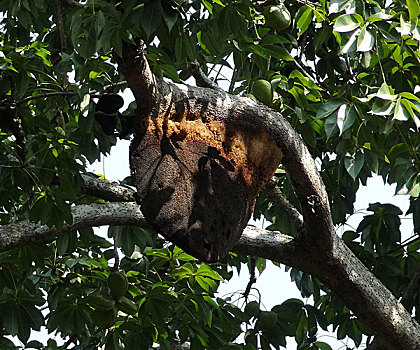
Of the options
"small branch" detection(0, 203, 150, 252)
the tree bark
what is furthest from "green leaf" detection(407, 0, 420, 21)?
"small branch" detection(0, 203, 150, 252)

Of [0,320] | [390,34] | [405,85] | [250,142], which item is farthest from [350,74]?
[0,320]

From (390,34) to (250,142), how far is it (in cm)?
62

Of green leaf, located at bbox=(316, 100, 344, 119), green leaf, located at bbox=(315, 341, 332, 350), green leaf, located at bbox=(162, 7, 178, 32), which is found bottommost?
green leaf, located at bbox=(162, 7, 178, 32)

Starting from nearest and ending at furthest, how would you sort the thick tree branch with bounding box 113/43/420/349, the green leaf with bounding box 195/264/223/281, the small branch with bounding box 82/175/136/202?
the thick tree branch with bounding box 113/43/420/349
the small branch with bounding box 82/175/136/202
the green leaf with bounding box 195/264/223/281

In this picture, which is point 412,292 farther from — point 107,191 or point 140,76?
point 140,76

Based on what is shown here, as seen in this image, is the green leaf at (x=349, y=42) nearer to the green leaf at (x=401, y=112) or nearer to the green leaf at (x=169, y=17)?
the green leaf at (x=401, y=112)

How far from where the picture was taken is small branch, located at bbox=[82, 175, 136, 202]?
351cm

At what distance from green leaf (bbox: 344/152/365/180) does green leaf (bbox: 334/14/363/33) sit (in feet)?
2.19

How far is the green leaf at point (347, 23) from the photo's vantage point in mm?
2762

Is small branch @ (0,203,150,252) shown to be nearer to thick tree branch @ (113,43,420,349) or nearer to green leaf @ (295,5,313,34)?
thick tree branch @ (113,43,420,349)

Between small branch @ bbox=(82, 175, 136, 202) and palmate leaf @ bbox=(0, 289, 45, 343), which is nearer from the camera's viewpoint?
small branch @ bbox=(82, 175, 136, 202)

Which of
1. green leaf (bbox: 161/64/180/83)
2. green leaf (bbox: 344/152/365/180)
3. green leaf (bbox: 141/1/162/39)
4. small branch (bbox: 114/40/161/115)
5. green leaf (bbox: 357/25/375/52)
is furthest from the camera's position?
green leaf (bbox: 344/152/365/180)

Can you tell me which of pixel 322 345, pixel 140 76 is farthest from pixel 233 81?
A: pixel 322 345

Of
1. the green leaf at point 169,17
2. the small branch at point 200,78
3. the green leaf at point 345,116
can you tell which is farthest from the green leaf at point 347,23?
the green leaf at point 169,17
